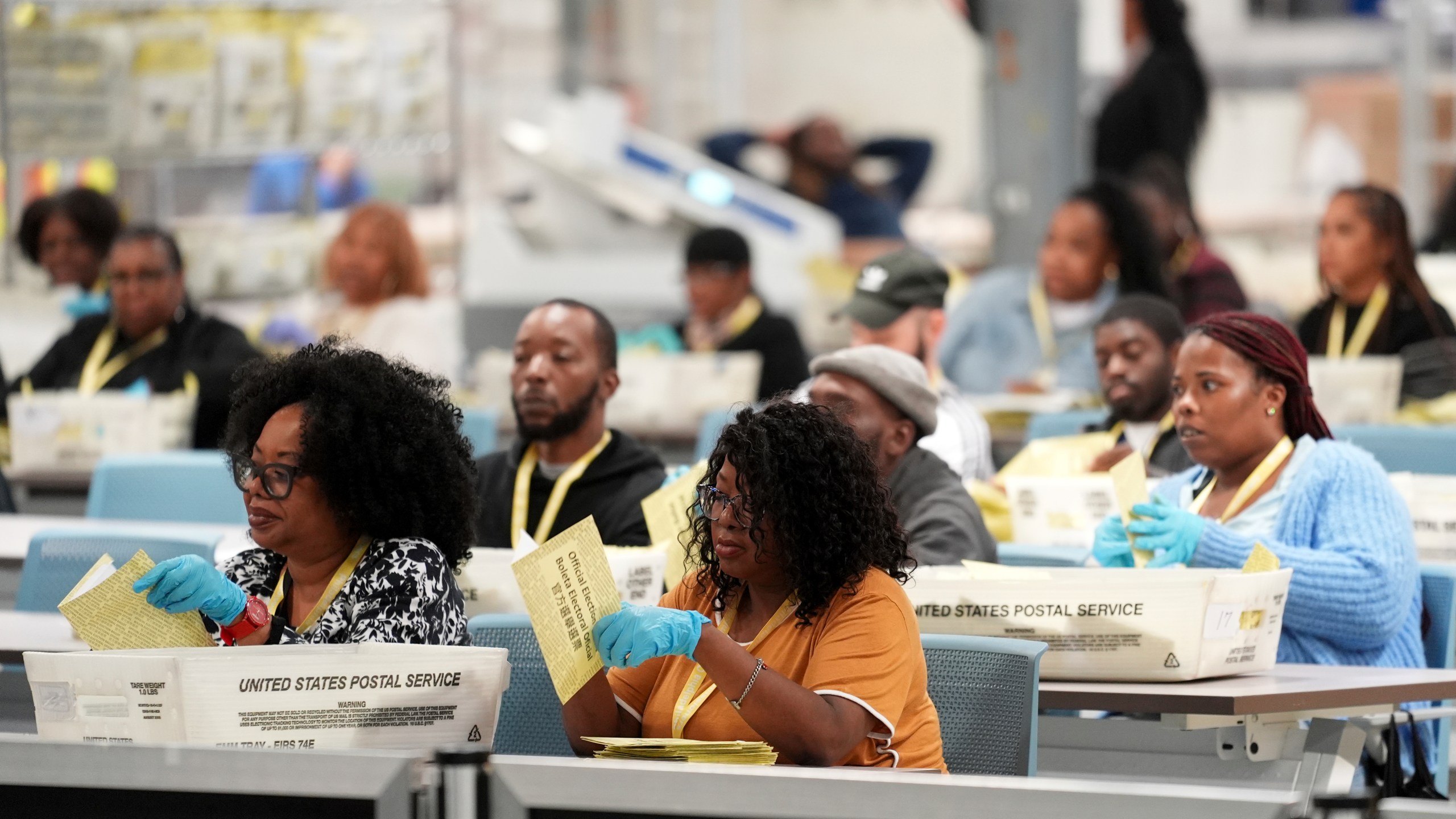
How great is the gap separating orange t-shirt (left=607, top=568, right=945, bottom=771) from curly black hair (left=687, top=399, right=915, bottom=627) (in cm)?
3

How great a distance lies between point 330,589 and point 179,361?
11.5 ft

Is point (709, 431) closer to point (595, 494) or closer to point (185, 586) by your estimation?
point (595, 494)

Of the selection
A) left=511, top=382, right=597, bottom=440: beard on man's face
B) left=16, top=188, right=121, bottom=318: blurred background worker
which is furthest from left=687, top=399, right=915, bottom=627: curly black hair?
left=16, top=188, right=121, bottom=318: blurred background worker

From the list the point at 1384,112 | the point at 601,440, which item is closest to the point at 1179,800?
the point at 601,440

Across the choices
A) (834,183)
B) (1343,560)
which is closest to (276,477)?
(1343,560)

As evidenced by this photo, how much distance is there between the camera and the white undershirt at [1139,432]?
471cm

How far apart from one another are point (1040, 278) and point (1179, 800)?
16.4 feet

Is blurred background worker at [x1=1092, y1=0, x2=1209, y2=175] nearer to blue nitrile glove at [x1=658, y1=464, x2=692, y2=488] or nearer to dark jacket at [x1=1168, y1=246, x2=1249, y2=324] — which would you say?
dark jacket at [x1=1168, y1=246, x2=1249, y2=324]

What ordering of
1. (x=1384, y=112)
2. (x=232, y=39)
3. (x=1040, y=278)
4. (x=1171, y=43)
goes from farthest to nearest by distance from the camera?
1. (x=1384, y=112)
2. (x=1171, y=43)
3. (x=232, y=39)
4. (x=1040, y=278)

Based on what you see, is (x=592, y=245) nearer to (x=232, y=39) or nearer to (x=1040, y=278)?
(x=232, y=39)

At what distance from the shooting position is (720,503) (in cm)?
248

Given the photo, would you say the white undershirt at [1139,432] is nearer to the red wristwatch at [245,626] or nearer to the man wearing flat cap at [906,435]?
the man wearing flat cap at [906,435]

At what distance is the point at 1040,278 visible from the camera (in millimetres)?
6484

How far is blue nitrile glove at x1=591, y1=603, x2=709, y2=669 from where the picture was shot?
2264mm
